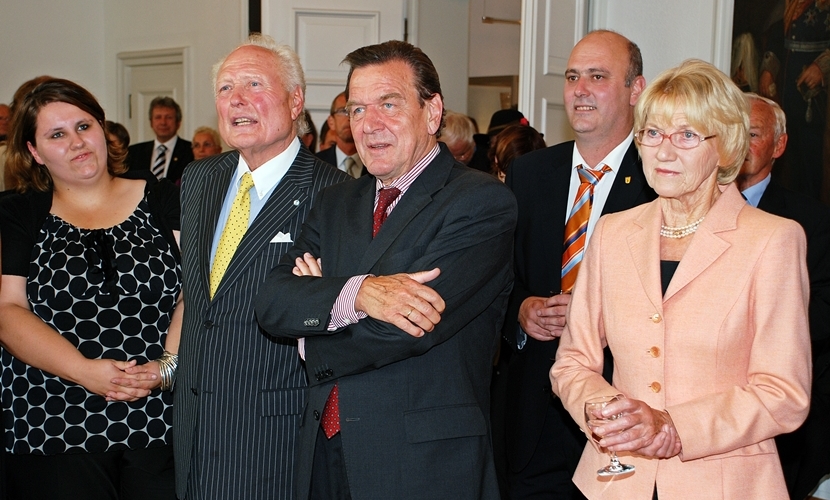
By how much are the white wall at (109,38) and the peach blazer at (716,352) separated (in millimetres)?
7375

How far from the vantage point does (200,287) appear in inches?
109

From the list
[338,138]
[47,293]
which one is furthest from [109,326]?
[338,138]

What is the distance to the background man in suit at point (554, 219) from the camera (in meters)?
2.98

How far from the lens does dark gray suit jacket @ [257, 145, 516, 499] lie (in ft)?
7.29

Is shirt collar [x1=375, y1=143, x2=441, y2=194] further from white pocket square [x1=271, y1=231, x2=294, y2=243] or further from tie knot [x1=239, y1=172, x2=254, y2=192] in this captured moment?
tie knot [x1=239, y1=172, x2=254, y2=192]

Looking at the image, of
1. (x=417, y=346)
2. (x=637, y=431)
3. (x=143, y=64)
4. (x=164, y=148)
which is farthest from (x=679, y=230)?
(x=143, y=64)

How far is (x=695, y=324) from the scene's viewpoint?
202 centimetres

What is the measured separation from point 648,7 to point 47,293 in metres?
4.05

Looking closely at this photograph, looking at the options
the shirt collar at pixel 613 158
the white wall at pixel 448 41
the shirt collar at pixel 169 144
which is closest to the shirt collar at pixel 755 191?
the shirt collar at pixel 613 158

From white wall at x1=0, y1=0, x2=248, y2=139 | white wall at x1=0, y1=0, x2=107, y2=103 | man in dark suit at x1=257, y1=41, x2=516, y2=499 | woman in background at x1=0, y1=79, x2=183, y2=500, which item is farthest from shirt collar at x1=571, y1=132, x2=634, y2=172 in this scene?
white wall at x1=0, y1=0, x2=107, y2=103

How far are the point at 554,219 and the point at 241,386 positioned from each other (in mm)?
1257

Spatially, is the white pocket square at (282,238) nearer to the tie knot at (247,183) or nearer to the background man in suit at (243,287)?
the background man in suit at (243,287)

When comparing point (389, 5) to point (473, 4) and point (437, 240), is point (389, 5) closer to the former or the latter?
point (473, 4)

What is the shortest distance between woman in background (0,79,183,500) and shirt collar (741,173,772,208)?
2570mm
